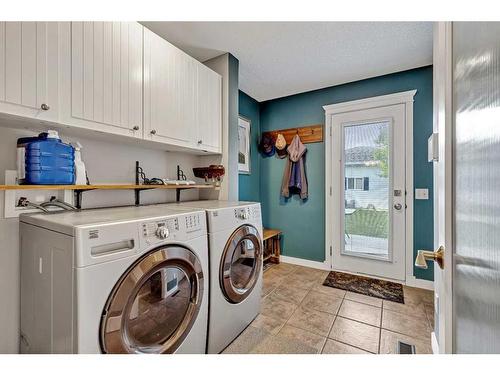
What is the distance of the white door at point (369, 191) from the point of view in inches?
101

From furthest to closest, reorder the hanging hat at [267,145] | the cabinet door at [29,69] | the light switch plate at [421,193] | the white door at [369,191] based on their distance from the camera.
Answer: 1. the hanging hat at [267,145]
2. the white door at [369,191]
3. the light switch plate at [421,193]
4. the cabinet door at [29,69]

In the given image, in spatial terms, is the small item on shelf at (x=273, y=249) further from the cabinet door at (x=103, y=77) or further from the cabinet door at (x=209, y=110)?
the cabinet door at (x=103, y=77)

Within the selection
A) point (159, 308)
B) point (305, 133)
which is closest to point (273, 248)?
point (305, 133)

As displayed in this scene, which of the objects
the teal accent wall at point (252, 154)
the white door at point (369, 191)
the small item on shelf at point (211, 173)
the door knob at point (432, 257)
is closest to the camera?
the door knob at point (432, 257)

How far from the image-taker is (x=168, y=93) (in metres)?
1.70

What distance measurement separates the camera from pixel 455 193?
60cm

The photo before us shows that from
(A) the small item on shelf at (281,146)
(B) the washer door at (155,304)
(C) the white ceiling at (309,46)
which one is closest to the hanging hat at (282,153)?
(A) the small item on shelf at (281,146)

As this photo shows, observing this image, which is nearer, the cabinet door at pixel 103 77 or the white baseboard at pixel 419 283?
the cabinet door at pixel 103 77

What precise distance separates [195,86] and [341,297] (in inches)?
97.4

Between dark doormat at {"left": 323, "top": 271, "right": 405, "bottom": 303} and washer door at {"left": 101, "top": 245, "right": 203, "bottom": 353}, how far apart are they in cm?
186

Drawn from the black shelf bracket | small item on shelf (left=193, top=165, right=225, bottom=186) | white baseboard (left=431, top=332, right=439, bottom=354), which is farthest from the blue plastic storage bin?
white baseboard (left=431, top=332, right=439, bottom=354)

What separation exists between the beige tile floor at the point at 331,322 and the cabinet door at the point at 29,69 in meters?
1.78

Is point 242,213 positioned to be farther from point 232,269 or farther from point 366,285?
point 366,285
